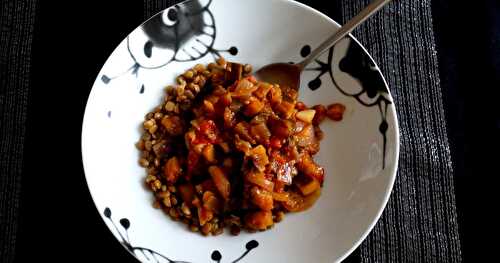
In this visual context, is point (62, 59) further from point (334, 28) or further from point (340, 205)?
point (340, 205)

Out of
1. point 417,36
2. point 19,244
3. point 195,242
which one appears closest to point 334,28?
point 417,36

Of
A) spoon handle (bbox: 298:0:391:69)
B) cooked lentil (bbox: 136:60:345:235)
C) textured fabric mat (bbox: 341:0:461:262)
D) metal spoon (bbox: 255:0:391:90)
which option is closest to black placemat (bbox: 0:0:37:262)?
cooked lentil (bbox: 136:60:345:235)

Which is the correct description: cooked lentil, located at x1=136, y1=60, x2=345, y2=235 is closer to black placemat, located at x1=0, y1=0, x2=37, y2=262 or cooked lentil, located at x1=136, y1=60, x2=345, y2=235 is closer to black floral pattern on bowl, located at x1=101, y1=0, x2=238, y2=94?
black floral pattern on bowl, located at x1=101, y1=0, x2=238, y2=94

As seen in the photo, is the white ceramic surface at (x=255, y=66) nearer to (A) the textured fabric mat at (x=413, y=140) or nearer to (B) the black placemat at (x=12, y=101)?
(A) the textured fabric mat at (x=413, y=140)

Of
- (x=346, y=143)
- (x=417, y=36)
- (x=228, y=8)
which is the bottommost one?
(x=346, y=143)

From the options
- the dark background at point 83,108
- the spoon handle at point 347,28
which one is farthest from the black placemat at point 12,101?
the spoon handle at point 347,28

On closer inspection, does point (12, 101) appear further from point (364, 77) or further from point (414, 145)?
point (414, 145)
